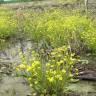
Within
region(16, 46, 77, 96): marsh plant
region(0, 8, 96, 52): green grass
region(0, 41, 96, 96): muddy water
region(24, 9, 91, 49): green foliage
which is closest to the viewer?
region(16, 46, 77, 96): marsh plant

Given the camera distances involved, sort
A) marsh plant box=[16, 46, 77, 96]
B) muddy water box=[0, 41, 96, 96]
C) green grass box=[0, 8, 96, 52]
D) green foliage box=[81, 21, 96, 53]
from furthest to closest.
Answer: green grass box=[0, 8, 96, 52], green foliage box=[81, 21, 96, 53], muddy water box=[0, 41, 96, 96], marsh plant box=[16, 46, 77, 96]

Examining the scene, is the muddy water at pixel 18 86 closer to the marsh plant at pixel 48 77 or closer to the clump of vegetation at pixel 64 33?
the marsh plant at pixel 48 77

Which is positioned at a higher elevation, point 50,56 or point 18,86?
point 50,56

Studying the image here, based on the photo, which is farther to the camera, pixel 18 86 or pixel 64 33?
pixel 64 33

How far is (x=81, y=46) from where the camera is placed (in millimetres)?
8867

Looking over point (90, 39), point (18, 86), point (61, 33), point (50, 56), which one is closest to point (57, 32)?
point (61, 33)

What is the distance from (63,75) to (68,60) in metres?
0.30

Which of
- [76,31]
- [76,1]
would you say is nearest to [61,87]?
[76,31]

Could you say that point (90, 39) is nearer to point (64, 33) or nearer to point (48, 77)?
point (64, 33)

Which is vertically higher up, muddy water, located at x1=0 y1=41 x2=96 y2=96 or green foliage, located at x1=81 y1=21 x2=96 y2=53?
green foliage, located at x1=81 y1=21 x2=96 y2=53

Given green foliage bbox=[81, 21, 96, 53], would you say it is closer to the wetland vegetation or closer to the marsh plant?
the wetland vegetation

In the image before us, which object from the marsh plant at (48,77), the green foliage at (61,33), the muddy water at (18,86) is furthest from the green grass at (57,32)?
the marsh plant at (48,77)

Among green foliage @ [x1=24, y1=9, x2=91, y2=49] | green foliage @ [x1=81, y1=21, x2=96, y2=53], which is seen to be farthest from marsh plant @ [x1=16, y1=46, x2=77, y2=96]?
green foliage @ [x1=24, y1=9, x2=91, y2=49]

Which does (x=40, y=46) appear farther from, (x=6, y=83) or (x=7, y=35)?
(x=6, y=83)
